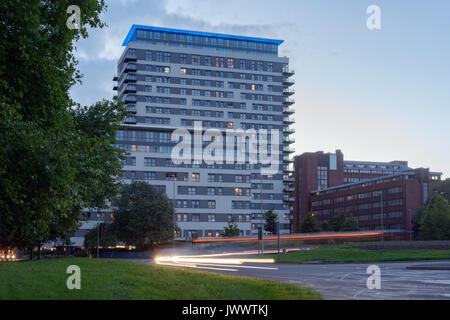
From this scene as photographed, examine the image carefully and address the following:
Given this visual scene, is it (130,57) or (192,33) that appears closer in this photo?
(130,57)

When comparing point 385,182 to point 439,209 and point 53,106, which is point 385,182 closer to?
point 439,209

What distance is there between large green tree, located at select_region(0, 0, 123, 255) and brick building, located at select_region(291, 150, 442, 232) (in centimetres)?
10677

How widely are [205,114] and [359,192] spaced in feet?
160

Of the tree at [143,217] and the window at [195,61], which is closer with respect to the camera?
the tree at [143,217]

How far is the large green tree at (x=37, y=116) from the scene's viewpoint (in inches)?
506

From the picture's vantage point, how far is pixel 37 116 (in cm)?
1614

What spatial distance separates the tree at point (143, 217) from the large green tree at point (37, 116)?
202 feet

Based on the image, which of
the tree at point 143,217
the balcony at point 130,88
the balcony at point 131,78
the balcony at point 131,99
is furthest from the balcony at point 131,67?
the tree at point 143,217

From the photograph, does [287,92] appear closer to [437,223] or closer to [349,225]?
[349,225]
